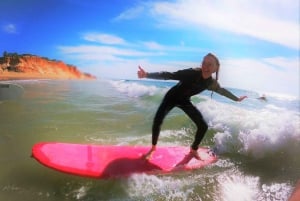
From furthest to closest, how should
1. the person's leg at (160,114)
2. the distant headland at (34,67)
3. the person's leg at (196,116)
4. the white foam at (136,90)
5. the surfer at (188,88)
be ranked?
1. the white foam at (136,90)
2. the distant headland at (34,67)
3. the person's leg at (196,116)
4. the person's leg at (160,114)
5. the surfer at (188,88)

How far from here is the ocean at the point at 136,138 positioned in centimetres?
400

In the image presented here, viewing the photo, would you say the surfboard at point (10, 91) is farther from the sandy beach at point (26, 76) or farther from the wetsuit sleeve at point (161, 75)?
the wetsuit sleeve at point (161, 75)

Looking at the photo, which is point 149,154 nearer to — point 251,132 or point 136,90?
point 251,132

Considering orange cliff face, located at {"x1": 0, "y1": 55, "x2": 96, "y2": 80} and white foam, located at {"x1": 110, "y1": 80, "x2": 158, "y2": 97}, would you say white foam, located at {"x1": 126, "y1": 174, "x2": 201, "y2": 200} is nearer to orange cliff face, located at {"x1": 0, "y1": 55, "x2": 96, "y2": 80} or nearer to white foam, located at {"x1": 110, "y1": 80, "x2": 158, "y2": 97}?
orange cliff face, located at {"x1": 0, "y1": 55, "x2": 96, "y2": 80}

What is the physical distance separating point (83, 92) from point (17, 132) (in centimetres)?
105

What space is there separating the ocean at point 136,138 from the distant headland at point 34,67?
17cm

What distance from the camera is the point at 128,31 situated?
4973 mm

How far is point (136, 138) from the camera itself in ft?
17.7

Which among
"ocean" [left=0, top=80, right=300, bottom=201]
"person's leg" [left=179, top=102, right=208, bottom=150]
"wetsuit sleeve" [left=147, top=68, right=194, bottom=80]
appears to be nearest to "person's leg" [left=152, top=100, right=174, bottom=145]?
"person's leg" [left=179, top=102, right=208, bottom=150]

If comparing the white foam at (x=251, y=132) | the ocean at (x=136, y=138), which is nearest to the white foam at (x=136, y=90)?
the ocean at (x=136, y=138)

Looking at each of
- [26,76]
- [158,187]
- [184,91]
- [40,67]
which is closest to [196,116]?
[184,91]

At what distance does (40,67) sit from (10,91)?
18.3 inches

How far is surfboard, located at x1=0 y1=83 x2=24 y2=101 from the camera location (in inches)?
190

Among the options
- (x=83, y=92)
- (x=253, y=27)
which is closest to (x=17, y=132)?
(x=83, y=92)
